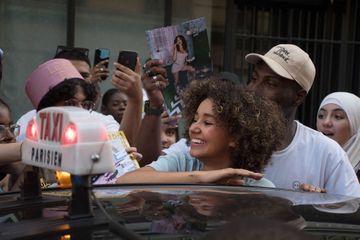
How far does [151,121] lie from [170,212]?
5.78ft

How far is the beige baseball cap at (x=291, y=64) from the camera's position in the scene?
309 cm

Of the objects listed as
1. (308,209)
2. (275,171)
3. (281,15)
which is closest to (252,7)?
(281,15)

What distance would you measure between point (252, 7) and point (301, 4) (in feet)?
2.36

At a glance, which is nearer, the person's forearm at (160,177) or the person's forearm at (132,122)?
the person's forearm at (160,177)

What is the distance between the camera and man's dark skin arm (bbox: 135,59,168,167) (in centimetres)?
341

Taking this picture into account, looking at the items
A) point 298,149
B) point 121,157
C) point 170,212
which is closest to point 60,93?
point 121,157

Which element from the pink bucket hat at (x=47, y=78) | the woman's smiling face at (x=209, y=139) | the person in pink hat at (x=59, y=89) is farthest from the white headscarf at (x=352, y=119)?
the pink bucket hat at (x=47, y=78)

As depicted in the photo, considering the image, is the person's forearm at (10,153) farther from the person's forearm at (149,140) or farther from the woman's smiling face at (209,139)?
the person's forearm at (149,140)

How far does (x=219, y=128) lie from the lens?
2.44 metres

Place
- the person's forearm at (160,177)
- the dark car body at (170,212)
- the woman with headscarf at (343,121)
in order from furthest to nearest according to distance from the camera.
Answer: the woman with headscarf at (343,121) → the person's forearm at (160,177) → the dark car body at (170,212)

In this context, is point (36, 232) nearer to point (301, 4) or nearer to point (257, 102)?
point (257, 102)

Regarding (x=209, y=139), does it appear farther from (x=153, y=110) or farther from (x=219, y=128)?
(x=153, y=110)

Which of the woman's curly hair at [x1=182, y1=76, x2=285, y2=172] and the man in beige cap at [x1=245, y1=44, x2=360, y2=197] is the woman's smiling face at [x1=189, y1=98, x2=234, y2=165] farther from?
the man in beige cap at [x1=245, y1=44, x2=360, y2=197]

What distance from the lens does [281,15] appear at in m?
8.70
